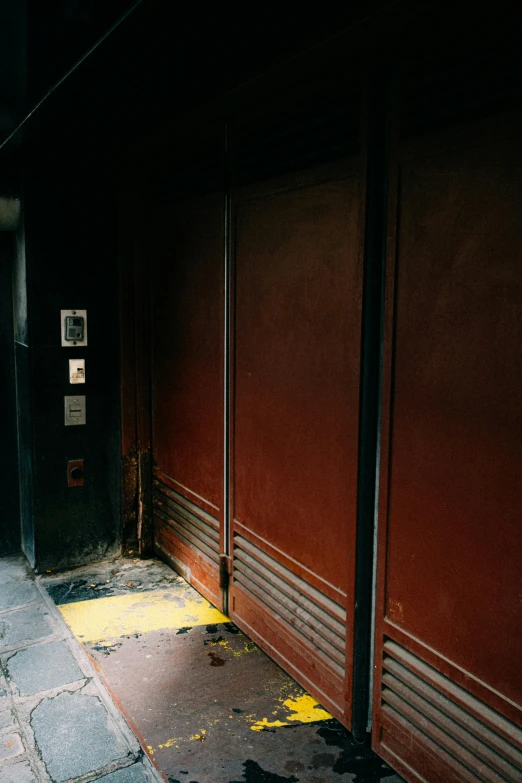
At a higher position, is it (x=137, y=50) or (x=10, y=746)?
(x=137, y=50)

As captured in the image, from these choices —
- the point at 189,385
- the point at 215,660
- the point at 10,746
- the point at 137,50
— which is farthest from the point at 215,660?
the point at 137,50

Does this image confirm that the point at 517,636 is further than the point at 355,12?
No

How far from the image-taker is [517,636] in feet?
7.47

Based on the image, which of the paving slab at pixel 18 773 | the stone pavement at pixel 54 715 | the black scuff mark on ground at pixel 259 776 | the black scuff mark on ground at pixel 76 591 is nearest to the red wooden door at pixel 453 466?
the black scuff mark on ground at pixel 259 776

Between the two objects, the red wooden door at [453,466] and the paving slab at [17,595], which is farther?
the paving slab at [17,595]

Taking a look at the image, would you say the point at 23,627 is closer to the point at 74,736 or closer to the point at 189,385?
the point at 74,736

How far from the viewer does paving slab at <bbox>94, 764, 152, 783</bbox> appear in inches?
109

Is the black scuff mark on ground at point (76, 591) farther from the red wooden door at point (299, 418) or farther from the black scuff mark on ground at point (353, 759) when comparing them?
the black scuff mark on ground at point (353, 759)

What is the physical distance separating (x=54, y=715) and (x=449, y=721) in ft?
6.34

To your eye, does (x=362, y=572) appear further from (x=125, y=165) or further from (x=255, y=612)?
(x=125, y=165)

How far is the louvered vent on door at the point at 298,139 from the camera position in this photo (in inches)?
117

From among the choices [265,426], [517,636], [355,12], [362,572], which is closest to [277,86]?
[355,12]

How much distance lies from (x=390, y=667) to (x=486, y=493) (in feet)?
3.39

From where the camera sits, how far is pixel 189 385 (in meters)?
4.56
